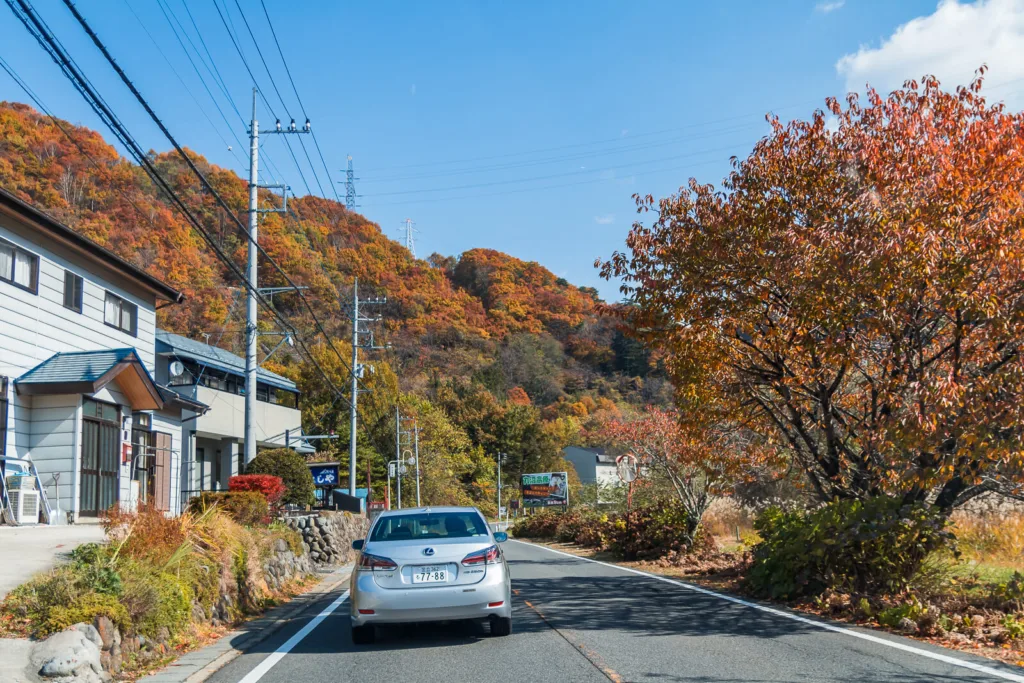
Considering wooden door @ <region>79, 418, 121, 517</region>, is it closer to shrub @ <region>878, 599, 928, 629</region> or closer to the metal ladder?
the metal ladder

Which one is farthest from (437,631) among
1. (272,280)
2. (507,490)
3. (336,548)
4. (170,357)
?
(507,490)

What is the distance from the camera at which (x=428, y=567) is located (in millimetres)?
9289

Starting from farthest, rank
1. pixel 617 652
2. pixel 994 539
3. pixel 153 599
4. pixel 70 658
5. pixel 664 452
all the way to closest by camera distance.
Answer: pixel 664 452 → pixel 994 539 → pixel 153 599 → pixel 617 652 → pixel 70 658

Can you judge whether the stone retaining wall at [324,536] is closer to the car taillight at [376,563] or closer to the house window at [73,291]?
the house window at [73,291]

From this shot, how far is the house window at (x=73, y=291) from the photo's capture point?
66.3ft

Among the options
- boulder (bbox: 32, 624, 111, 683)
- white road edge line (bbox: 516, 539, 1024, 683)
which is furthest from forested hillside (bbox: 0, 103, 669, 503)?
boulder (bbox: 32, 624, 111, 683)

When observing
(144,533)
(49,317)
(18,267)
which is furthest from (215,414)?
(144,533)

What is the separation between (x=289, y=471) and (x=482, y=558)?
17.8 metres

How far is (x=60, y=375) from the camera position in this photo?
18.6 m

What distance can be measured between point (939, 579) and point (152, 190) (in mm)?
47585

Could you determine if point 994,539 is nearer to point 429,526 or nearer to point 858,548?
point 858,548

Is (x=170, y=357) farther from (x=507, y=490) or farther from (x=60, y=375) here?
(x=507, y=490)

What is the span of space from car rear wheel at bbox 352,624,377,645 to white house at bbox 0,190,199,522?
28.1 feet

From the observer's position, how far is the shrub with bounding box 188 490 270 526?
1688 centimetres
